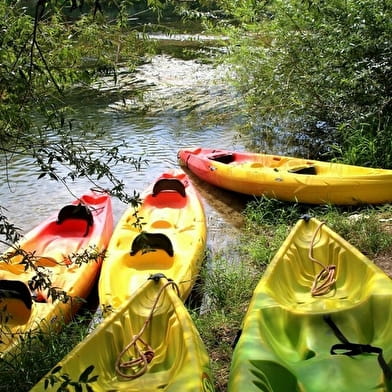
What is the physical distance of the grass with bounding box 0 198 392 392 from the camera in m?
2.78

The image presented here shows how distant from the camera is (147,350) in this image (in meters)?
2.69

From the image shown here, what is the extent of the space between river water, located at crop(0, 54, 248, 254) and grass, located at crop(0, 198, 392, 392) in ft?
1.18

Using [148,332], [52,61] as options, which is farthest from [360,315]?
[52,61]

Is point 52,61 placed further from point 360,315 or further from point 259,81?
point 259,81

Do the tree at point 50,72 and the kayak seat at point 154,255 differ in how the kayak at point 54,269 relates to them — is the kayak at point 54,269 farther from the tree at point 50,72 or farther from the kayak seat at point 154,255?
the tree at point 50,72

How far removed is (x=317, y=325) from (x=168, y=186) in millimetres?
2936

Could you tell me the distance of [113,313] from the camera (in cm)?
275

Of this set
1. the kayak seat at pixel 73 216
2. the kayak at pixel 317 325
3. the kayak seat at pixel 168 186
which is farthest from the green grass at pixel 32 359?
the kayak seat at pixel 168 186

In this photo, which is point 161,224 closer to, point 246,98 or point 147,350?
point 147,350

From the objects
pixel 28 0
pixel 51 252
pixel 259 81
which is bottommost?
pixel 51 252

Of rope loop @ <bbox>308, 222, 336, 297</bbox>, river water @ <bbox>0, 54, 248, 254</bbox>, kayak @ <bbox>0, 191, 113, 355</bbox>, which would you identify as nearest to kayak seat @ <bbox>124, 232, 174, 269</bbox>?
kayak @ <bbox>0, 191, 113, 355</bbox>

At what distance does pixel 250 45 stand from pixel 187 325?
16.9ft

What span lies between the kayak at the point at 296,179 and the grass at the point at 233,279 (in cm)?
12

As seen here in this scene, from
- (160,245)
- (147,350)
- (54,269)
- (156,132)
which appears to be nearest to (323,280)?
(147,350)
